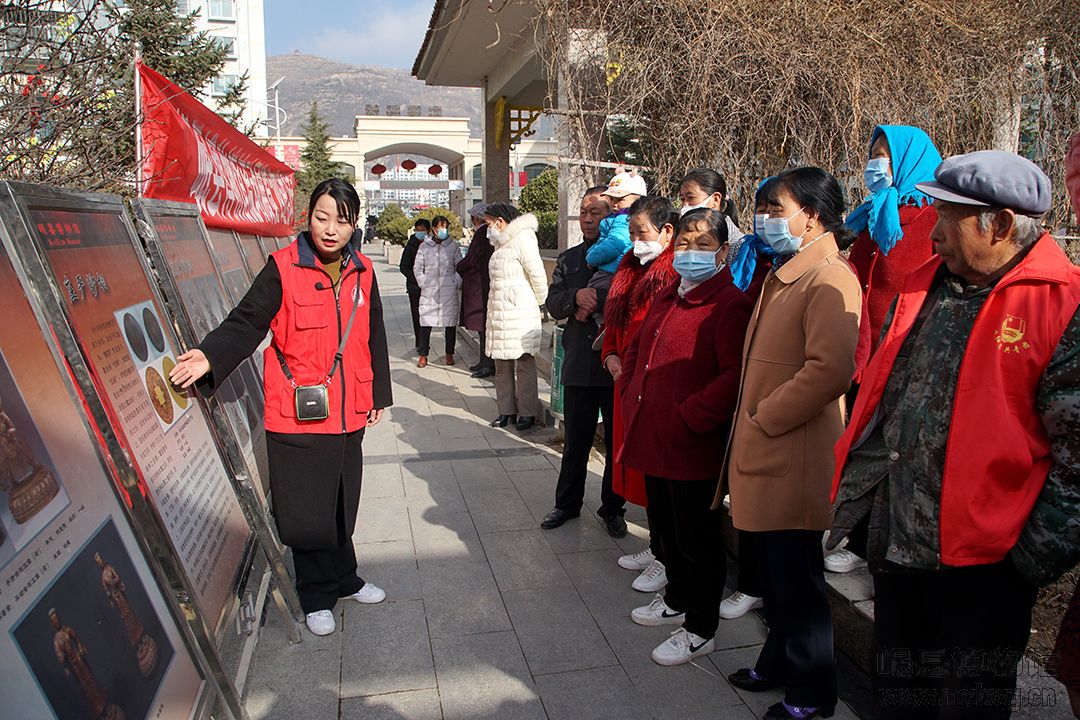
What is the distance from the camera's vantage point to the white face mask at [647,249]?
350 centimetres

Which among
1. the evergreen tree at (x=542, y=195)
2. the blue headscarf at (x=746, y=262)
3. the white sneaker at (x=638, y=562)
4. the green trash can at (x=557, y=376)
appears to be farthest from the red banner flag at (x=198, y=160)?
the evergreen tree at (x=542, y=195)

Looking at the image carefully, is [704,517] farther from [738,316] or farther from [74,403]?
[74,403]

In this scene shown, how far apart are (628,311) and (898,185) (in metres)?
1.34

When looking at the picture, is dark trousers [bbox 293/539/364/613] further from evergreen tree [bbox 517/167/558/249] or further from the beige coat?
evergreen tree [bbox 517/167/558/249]

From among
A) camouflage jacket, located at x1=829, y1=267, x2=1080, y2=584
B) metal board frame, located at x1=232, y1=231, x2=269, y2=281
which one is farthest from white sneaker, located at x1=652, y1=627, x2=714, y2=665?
metal board frame, located at x1=232, y1=231, x2=269, y2=281

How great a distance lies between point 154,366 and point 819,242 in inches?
87.6

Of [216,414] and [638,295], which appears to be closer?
[216,414]

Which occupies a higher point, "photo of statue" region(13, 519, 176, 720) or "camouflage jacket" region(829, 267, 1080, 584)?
"camouflage jacket" region(829, 267, 1080, 584)

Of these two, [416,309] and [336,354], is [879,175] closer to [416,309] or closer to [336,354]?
[336,354]

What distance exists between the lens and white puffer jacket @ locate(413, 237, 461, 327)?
878 cm

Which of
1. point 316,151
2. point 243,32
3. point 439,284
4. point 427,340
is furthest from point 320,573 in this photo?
point 243,32

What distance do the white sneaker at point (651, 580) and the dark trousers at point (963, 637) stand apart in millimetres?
1577

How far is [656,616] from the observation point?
327cm

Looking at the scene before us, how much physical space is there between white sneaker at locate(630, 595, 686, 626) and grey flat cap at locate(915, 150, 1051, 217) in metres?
2.15
